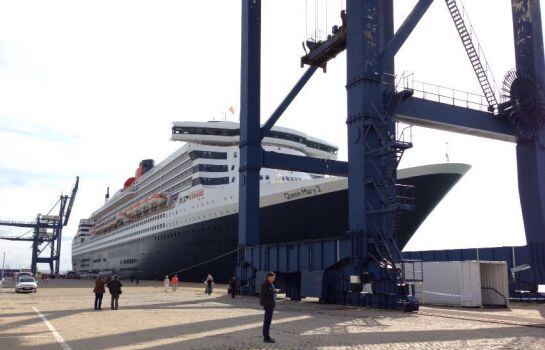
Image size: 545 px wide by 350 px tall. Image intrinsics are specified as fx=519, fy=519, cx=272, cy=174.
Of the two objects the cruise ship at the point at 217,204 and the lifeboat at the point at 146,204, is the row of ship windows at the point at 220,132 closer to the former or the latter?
the cruise ship at the point at 217,204

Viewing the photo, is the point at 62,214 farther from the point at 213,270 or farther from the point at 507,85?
the point at 507,85

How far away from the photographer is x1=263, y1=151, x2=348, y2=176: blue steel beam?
2423 centimetres

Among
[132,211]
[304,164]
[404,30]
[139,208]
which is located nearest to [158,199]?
[139,208]

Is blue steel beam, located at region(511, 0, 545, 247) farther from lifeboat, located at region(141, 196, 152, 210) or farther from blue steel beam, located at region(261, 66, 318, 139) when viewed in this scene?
lifeboat, located at region(141, 196, 152, 210)

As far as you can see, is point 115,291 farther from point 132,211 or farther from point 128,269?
point 132,211

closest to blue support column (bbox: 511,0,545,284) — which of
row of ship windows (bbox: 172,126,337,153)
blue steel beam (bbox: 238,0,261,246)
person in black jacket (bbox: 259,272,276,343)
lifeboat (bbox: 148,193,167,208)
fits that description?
blue steel beam (bbox: 238,0,261,246)

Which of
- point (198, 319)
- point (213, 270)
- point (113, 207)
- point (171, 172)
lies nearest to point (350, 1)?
point (198, 319)

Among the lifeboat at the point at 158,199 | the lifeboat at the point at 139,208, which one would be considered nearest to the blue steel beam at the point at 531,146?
the lifeboat at the point at 158,199

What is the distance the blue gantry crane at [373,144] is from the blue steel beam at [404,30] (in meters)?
0.05

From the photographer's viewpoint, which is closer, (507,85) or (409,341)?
(409,341)

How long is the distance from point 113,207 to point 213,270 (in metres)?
40.5

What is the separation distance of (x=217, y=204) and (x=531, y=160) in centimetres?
2089

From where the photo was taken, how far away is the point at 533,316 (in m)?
14.9

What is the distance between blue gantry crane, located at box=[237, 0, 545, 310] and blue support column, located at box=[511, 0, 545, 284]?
1.7 inches
